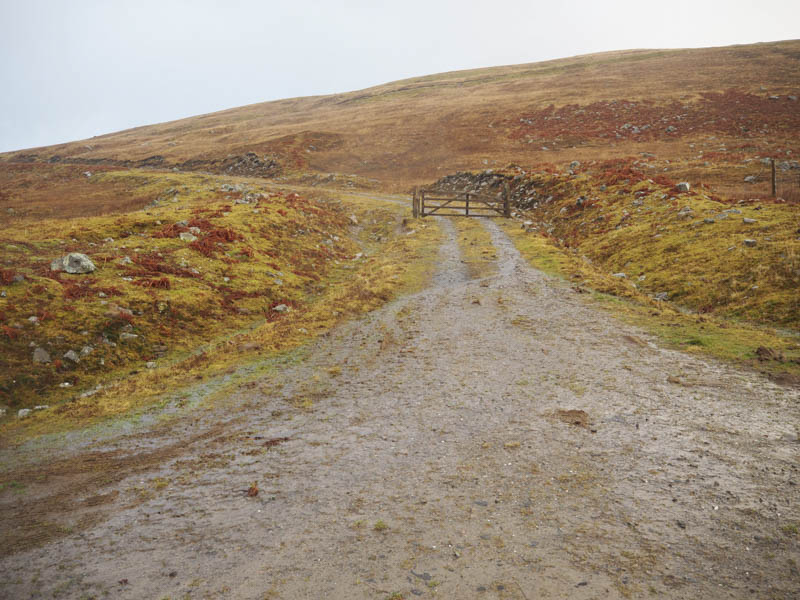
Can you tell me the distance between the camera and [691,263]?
16703 mm

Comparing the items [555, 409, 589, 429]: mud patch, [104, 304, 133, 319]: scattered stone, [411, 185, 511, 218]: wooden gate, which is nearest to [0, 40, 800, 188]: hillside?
[411, 185, 511, 218]: wooden gate

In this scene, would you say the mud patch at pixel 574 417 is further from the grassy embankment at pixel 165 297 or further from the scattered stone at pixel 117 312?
the scattered stone at pixel 117 312

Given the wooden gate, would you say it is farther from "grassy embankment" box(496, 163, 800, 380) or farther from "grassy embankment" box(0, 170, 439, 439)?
"grassy embankment" box(0, 170, 439, 439)

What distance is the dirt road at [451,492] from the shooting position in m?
5.18

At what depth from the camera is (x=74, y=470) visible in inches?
307

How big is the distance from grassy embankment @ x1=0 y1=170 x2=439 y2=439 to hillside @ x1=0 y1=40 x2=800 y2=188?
31.1 m

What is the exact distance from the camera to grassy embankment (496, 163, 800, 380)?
38.6ft

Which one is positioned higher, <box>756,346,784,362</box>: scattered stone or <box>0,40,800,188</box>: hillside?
<box>0,40,800,188</box>: hillside

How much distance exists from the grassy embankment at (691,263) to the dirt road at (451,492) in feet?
6.85

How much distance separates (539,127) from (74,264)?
62.5 m

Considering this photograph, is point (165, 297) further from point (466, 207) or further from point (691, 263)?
point (466, 207)

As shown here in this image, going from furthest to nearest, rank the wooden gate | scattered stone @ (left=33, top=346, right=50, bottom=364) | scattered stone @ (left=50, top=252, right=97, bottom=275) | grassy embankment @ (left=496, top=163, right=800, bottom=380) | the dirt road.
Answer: the wooden gate
scattered stone @ (left=50, top=252, right=97, bottom=275)
grassy embankment @ (left=496, top=163, right=800, bottom=380)
scattered stone @ (left=33, top=346, right=50, bottom=364)
the dirt road

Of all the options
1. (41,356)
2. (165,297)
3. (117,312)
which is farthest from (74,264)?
(41,356)

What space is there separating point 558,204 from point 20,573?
33.2 metres
